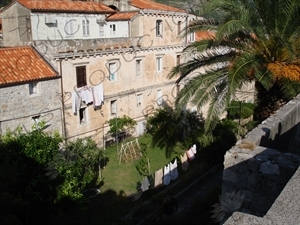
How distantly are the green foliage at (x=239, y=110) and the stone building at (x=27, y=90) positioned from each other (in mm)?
10905

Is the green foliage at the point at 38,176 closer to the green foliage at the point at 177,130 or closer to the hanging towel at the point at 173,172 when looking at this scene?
the hanging towel at the point at 173,172

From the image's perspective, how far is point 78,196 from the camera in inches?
469

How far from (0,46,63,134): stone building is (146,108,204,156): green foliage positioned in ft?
23.9

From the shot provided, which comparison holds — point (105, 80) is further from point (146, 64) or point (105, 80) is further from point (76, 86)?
point (146, 64)

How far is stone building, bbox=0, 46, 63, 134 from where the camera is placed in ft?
57.3

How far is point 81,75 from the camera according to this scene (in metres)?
21.2

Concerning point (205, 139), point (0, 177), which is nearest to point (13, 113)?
point (0, 177)

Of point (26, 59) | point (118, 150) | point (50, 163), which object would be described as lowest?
point (118, 150)

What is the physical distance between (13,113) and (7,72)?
6.76 feet

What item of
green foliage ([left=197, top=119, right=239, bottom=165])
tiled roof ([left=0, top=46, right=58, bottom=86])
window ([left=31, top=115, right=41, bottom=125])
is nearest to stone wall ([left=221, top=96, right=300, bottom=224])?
green foliage ([left=197, top=119, right=239, bottom=165])

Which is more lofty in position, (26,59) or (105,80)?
(26,59)

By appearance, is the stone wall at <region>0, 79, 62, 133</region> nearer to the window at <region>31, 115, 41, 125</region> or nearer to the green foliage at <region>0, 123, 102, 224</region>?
the window at <region>31, 115, 41, 125</region>

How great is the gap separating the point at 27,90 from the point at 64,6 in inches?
357

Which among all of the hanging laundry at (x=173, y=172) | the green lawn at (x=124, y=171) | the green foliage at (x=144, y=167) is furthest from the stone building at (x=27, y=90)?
the hanging laundry at (x=173, y=172)
